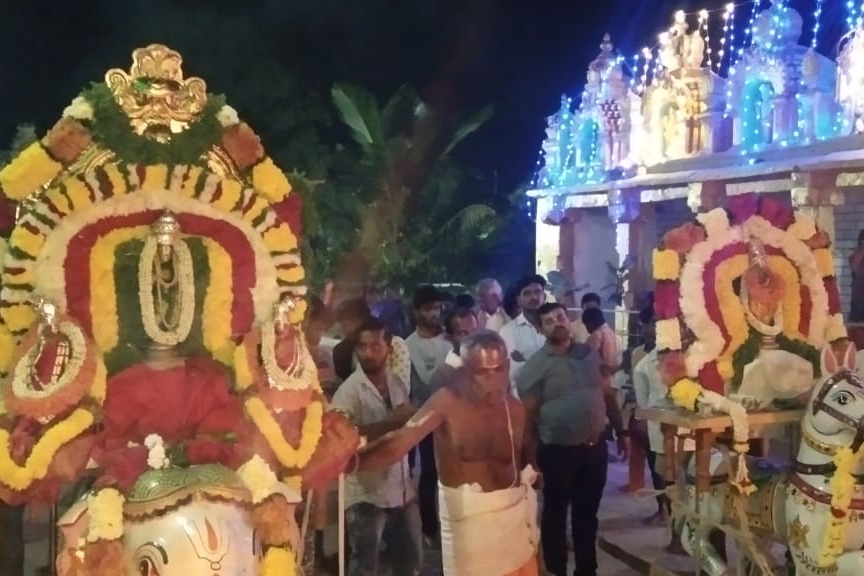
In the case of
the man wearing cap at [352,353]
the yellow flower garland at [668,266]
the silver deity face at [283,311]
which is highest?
the yellow flower garland at [668,266]

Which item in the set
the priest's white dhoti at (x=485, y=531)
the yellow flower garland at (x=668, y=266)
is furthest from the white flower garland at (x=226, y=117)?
the yellow flower garland at (x=668, y=266)

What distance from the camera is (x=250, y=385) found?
13.9 ft

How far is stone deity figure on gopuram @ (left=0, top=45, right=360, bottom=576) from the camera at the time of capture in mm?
3803

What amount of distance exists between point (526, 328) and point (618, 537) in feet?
5.79

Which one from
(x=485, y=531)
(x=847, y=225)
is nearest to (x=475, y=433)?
(x=485, y=531)

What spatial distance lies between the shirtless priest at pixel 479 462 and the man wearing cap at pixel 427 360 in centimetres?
262

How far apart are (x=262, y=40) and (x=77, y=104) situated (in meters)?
15.7

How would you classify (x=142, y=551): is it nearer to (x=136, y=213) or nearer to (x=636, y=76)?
(x=136, y=213)

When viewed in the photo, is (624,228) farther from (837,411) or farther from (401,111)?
(837,411)

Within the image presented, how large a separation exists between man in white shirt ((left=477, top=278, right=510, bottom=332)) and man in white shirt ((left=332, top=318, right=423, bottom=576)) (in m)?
3.26

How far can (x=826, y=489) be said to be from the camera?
4.89 metres

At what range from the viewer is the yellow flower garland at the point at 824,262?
568 centimetres

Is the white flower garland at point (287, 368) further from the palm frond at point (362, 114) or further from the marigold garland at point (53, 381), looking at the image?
the palm frond at point (362, 114)

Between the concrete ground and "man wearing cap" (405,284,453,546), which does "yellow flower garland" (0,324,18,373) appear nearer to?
the concrete ground
